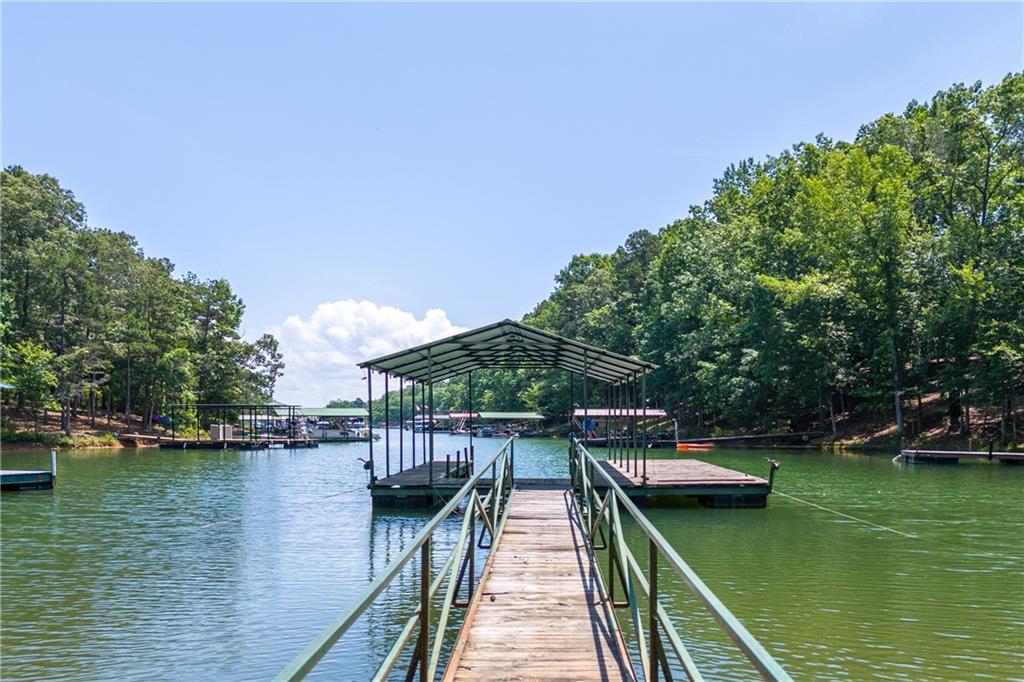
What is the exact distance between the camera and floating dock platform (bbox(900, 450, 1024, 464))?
33625mm

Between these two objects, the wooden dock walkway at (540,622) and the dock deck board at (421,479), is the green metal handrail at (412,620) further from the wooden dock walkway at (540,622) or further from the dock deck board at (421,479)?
the dock deck board at (421,479)

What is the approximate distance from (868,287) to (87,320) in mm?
52215

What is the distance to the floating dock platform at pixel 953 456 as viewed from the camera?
33.6 m

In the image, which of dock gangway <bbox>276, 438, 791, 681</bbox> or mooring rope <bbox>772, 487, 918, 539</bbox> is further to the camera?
mooring rope <bbox>772, 487, 918, 539</bbox>

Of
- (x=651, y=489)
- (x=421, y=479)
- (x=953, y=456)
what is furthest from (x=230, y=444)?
(x=953, y=456)

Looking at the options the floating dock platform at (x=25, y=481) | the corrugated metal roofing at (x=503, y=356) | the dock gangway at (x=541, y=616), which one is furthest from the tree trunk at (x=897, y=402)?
the floating dock platform at (x=25, y=481)

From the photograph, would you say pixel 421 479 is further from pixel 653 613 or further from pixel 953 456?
pixel 953 456

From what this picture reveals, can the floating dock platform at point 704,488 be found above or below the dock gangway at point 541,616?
below

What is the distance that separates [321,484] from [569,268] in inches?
3130

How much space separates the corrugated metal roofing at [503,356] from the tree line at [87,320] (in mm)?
37253

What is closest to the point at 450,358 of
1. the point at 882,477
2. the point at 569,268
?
the point at 882,477

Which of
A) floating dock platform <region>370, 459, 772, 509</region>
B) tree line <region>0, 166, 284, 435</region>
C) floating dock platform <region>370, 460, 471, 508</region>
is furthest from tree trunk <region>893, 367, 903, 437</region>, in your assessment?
tree line <region>0, 166, 284, 435</region>

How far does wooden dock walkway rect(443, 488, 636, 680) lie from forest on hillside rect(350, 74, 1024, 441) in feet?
108

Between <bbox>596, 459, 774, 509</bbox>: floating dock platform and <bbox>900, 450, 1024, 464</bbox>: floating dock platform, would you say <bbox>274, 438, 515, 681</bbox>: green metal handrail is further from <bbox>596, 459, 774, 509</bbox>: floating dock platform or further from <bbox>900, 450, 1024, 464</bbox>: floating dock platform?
<bbox>900, 450, 1024, 464</bbox>: floating dock platform
